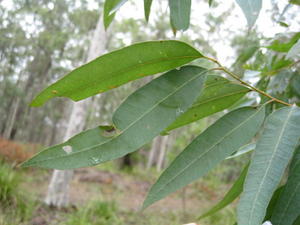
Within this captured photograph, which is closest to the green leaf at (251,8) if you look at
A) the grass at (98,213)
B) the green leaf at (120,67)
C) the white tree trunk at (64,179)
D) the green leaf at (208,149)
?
the green leaf at (120,67)

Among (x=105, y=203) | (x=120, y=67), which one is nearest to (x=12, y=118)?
(x=105, y=203)

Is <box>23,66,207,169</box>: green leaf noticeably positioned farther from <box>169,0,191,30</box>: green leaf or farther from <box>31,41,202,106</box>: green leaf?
<box>169,0,191,30</box>: green leaf

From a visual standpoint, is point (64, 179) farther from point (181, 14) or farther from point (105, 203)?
point (181, 14)

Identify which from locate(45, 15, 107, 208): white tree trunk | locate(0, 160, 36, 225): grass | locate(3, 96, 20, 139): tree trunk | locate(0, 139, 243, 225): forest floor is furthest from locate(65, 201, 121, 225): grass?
locate(3, 96, 20, 139): tree trunk

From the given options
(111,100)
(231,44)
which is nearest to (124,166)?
(111,100)

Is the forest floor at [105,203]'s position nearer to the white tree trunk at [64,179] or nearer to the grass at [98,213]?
the grass at [98,213]
